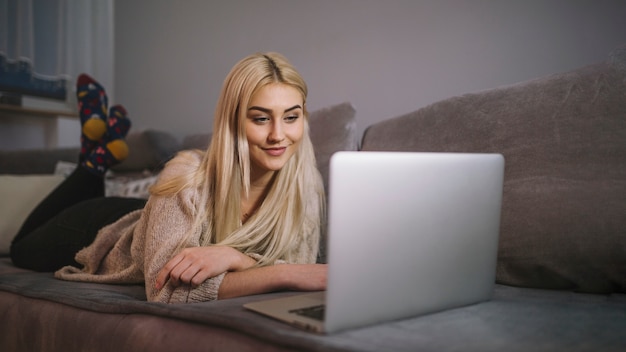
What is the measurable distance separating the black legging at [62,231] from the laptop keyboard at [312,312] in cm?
93

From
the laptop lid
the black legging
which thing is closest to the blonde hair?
the laptop lid

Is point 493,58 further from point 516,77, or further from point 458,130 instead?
point 458,130

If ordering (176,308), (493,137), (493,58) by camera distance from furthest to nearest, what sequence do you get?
(493,58)
(493,137)
(176,308)

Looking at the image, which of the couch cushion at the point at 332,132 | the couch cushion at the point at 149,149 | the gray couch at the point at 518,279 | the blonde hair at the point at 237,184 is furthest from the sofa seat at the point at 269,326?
the couch cushion at the point at 149,149

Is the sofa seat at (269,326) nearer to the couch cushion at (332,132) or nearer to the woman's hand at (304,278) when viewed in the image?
the woman's hand at (304,278)

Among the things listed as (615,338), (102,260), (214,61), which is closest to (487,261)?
(615,338)

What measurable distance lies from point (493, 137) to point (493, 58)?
442 mm

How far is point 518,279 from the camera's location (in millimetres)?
1100

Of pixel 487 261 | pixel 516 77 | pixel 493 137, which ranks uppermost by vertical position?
pixel 516 77

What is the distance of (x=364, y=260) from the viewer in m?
0.66

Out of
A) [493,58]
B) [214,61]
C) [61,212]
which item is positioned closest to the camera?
[493,58]

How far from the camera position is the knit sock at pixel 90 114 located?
1937mm

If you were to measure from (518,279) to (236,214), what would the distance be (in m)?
0.61

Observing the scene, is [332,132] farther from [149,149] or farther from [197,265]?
[149,149]
